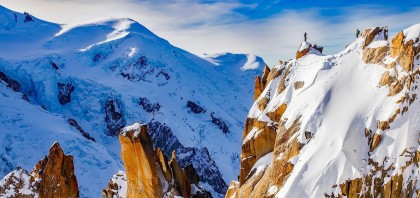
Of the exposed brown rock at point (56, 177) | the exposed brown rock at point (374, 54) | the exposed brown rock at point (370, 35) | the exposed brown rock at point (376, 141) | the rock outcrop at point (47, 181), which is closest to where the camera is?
the exposed brown rock at point (376, 141)

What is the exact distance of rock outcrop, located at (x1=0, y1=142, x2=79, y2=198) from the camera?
37094 mm

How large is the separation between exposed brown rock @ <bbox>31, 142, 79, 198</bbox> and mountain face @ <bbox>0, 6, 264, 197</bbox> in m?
53.9

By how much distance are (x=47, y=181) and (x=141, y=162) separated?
937 centimetres

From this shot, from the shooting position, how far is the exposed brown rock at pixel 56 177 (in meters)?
37.3

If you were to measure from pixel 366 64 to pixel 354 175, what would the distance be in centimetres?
798

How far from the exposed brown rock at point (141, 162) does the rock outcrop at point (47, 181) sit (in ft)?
21.3

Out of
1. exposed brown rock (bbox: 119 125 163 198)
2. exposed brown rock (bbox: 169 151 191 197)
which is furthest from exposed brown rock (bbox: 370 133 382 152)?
exposed brown rock (bbox: 169 151 191 197)

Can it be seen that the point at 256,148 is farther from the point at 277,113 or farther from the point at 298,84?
the point at 298,84

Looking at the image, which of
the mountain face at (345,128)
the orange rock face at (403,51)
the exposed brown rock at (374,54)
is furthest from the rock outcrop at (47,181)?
the orange rock face at (403,51)

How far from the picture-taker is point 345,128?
2553cm

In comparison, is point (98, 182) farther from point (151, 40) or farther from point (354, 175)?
point (151, 40)

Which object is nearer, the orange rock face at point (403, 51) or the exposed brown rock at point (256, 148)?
the orange rock face at point (403, 51)

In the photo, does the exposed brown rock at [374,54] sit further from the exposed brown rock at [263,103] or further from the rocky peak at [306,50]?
the exposed brown rock at [263,103]

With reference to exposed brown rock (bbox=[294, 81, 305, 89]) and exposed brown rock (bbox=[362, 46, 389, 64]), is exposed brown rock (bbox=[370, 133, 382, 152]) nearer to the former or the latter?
exposed brown rock (bbox=[362, 46, 389, 64])
